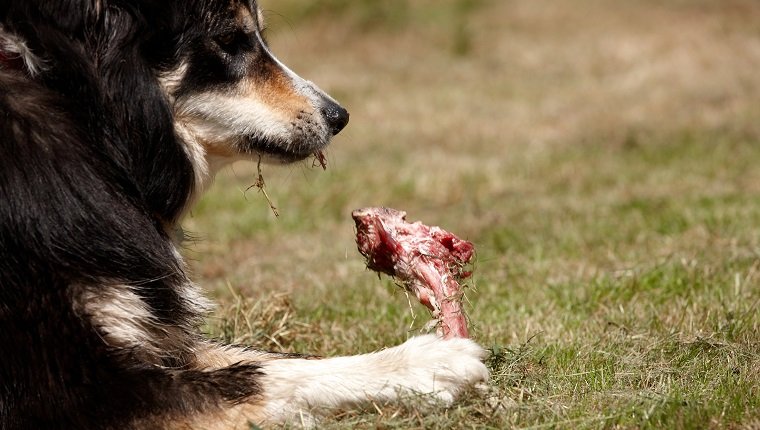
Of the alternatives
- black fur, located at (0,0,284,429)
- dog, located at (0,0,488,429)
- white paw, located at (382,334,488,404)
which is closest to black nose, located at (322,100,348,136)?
dog, located at (0,0,488,429)

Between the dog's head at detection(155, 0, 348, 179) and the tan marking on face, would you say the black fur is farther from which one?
the tan marking on face

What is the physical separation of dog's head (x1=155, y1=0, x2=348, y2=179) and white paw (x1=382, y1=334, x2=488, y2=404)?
3.17 ft

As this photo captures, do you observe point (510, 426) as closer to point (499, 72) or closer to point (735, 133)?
point (735, 133)

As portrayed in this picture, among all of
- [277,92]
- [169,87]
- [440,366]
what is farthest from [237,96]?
[440,366]

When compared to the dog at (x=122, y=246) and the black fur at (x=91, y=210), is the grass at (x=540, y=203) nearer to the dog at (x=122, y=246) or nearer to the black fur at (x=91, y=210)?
the dog at (x=122, y=246)

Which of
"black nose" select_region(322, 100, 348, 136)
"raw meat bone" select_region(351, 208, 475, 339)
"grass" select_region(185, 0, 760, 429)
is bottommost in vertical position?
"grass" select_region(185, 0, 760, 429)

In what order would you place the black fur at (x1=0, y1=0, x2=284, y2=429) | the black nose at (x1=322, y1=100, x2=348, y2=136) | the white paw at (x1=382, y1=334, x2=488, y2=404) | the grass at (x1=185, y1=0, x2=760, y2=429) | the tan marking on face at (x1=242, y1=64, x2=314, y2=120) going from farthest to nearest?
the black nose at (x1=322, y1=100, x2=348, y2=136) < the tan marking on face at (x1=242, y1=64, x2=314, y2=120) < the grass at (x1=185, y1=0, x2=760, y2=429) < the white paw at (x1=382, y1=334, x2=488, y2=404) < the black fur at (x1=0, y1=0, x2=284, y2=429)

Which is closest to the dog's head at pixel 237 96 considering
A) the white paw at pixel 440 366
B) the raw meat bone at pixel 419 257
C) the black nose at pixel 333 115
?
the black nose at pixel 333 115

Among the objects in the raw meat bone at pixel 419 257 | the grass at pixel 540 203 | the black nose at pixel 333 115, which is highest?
the black nose at pixel 333 115

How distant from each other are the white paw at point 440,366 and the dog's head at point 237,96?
0.97 m

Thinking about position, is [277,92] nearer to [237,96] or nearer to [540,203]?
[237,96]

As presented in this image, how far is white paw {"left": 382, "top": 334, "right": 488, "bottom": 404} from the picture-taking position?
9.35ft

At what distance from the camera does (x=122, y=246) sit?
2.92 meters

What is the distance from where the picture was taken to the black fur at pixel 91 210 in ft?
8.84
